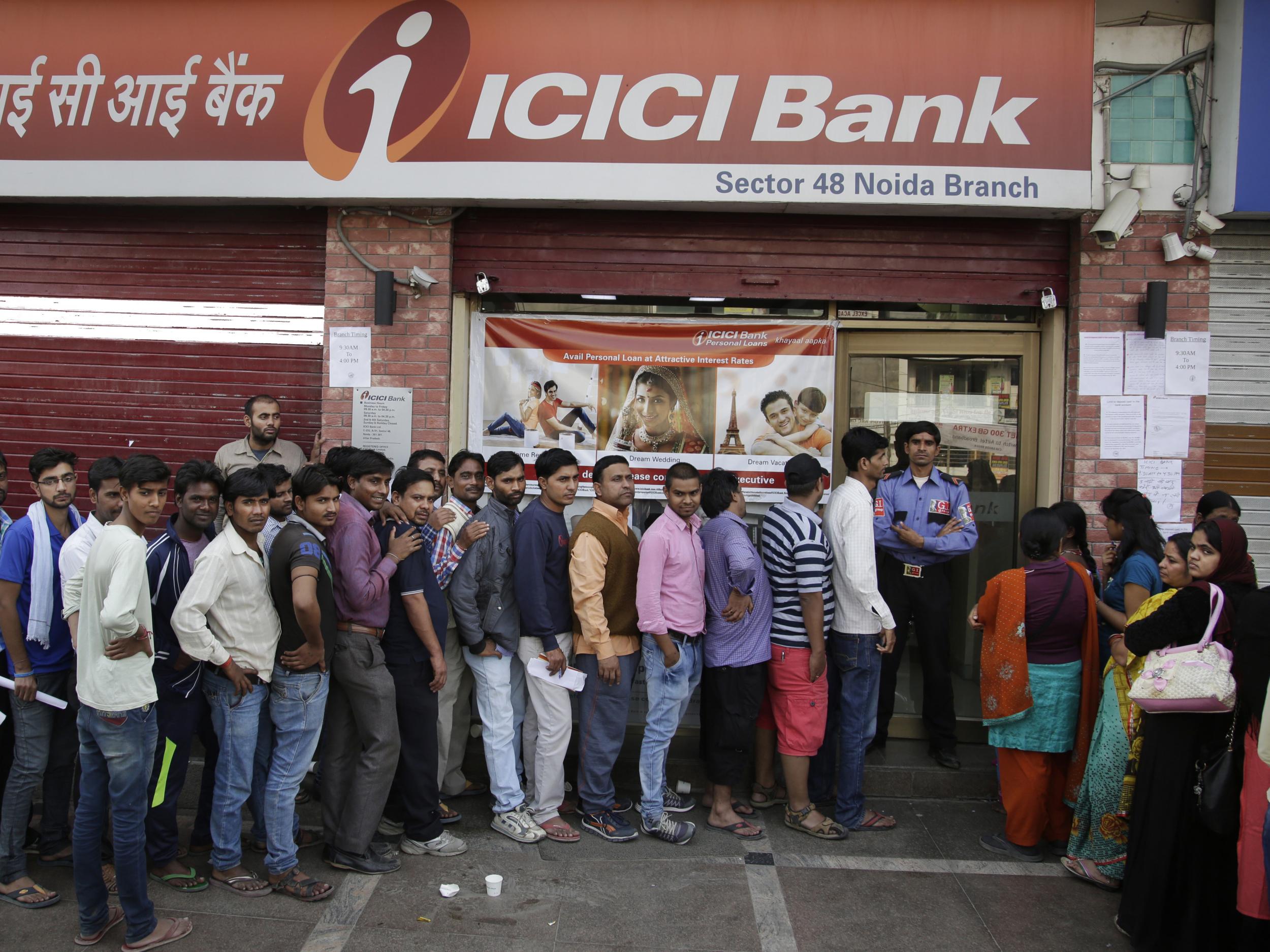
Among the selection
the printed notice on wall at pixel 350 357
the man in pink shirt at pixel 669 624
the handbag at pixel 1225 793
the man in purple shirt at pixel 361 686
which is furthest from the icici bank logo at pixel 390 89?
the handbag at pixel 1225 793

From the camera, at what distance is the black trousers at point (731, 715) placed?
474cm

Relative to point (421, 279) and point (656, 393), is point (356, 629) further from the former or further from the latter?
point (656, 393)

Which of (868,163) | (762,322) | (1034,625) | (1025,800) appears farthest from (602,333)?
(1025,800)

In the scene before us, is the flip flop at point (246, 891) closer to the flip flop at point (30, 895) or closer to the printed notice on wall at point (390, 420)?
the flip flop at point (30, 895)

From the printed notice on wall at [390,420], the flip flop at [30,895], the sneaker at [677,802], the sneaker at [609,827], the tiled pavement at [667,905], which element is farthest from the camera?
the printed notice on wall at [390,420]

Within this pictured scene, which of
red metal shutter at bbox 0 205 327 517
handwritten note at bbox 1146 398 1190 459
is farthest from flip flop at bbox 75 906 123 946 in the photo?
handwritten note at bbox 1146 398 1190 459

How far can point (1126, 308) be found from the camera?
5.57 m

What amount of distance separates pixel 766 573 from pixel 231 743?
269 cm

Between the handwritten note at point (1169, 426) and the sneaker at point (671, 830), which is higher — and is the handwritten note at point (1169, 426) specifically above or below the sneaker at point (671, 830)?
above

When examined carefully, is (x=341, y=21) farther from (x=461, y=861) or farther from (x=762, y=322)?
(x=461, y=861)

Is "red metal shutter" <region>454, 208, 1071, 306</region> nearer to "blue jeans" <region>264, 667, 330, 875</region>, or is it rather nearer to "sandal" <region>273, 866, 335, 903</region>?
"blue jeans" <region>264, 667, 330, 875</region>

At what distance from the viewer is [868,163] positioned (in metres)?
5.50

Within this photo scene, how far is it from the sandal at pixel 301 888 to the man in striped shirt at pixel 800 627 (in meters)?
2.32

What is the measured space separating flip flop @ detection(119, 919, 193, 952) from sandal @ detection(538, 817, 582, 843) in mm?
1664
